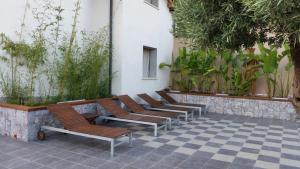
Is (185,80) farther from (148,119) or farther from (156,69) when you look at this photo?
(148,119)

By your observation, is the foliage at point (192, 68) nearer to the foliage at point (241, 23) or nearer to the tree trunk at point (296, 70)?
the foliage at point (241, 23)

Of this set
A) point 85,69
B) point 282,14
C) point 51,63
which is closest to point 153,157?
point 282,14

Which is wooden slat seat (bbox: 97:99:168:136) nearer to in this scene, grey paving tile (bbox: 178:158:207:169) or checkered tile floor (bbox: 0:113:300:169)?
checkered tile floor (bbox: 0:113:300:169)

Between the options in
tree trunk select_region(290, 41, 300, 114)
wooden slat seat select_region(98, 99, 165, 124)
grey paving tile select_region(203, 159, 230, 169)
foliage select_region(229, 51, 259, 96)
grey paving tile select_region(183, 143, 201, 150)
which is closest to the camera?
tree trunk select_region(290, 41, 300, 114)

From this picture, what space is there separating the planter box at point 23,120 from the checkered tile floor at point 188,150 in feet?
0.99

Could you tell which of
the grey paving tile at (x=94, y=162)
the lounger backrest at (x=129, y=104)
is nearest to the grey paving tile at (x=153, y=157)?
the grey paving tile at (x=94, y=162)

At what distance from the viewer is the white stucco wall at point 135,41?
8750 mm

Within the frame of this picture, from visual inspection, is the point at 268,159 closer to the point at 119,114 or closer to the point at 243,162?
the point at 243,162

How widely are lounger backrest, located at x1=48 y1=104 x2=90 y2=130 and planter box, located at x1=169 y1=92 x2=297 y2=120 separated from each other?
6225 mm

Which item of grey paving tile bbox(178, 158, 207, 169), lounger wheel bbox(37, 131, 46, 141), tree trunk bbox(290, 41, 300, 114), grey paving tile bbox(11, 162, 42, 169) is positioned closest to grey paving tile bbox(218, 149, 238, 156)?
grey paving tile bbox(178, 158, 207, 169)

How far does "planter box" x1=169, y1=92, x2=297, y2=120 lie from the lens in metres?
9.48

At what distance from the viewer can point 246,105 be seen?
33.1ft

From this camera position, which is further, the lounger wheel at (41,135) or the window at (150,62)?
the window at (150,62)

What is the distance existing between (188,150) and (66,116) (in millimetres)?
3005
